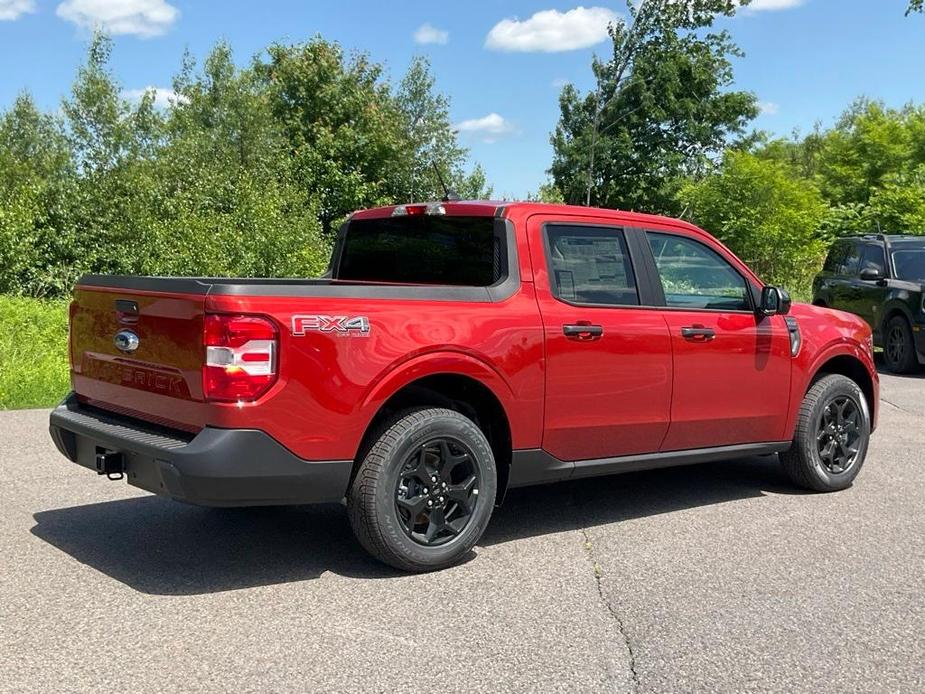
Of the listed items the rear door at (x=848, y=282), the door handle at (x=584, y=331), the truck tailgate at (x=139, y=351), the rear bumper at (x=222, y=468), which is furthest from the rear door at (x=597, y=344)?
the rear door at (x=848, y=282)

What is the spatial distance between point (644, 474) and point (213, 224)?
12705mm

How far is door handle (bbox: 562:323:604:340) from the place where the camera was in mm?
5070

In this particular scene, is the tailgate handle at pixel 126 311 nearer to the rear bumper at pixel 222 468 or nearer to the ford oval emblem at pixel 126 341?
the ford oval emblem at pixel 126 341

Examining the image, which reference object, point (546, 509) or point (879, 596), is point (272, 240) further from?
point (879, 596)

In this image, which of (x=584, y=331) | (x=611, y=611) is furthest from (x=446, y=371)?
(x=611, y=611)

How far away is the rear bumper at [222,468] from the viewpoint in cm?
408

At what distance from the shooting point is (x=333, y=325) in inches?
167

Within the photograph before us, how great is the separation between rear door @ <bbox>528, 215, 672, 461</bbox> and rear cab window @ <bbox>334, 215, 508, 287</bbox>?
25cm

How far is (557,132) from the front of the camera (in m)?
51.2

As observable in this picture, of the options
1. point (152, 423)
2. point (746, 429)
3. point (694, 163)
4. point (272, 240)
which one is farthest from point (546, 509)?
point (694, 163)

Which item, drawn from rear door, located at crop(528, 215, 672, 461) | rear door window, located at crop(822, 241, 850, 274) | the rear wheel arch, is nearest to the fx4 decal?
the rear wheel arch

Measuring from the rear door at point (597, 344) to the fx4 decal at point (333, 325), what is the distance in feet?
3.60

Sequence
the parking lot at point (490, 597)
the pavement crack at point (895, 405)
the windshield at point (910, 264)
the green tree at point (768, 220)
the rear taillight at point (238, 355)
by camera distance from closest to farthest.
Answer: the parking lot at point (490, 597)
the rear taillight at point (238, 355)
the pavement crack at point (895, 405)
the windshield at point (910, 264)
the green tree at point (768, 220)

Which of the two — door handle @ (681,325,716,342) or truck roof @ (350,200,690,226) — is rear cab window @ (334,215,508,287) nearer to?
truck roof @ (350,200,690,226)
